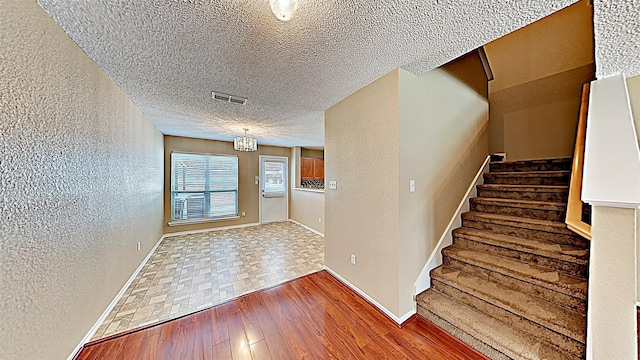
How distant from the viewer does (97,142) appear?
1.75 m

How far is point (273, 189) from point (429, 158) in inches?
177

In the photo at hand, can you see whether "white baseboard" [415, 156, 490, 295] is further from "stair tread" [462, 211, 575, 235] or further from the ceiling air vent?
the ceiling air vent

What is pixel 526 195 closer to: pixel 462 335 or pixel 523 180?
pixel 523 180

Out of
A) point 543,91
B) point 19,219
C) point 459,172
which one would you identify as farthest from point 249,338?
point 543,91

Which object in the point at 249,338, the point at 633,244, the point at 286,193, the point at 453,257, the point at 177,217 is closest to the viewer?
the point at 633,244

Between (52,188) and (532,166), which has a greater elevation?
(532,166)

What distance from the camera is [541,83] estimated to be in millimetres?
3094

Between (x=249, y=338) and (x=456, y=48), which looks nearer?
(x=456, y=48)

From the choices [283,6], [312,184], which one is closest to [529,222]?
[283,6]

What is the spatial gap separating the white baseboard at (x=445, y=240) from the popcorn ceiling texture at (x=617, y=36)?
1516 millimetres

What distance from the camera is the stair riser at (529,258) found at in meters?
1.58

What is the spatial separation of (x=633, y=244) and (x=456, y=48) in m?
1.51

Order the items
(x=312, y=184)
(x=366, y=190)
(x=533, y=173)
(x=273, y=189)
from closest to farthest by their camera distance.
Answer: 1. (x=366, y=190)
2. (x=533, y=173)
3. (x=273, y=189)
4. (x=312, y=184)

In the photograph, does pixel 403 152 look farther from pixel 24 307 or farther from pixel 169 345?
pixel 24 307
